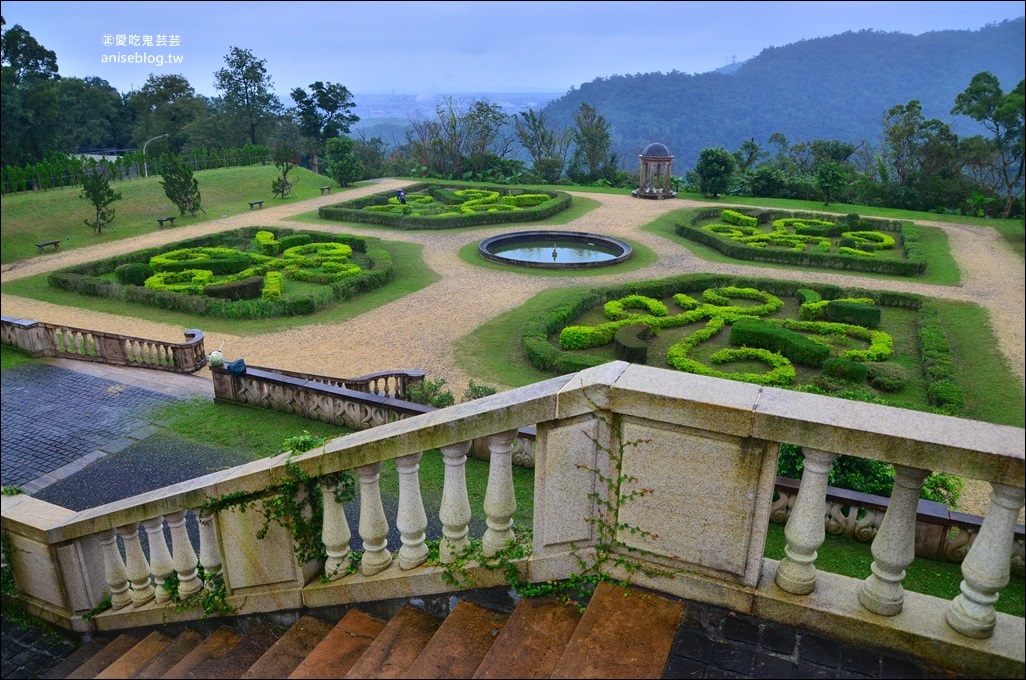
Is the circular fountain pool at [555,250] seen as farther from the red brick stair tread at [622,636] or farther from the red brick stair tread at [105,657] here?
the red brick stair tread at [622,636]

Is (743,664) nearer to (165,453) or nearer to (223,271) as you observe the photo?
(165,453)

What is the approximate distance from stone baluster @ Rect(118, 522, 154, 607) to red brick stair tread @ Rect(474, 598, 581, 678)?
3053mm

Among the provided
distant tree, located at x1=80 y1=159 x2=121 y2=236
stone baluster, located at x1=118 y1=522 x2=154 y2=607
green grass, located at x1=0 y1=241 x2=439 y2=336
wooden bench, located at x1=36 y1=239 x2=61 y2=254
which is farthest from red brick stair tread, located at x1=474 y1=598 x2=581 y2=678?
distant tree, located at x1=80 y1=159 x2=121 y2=236

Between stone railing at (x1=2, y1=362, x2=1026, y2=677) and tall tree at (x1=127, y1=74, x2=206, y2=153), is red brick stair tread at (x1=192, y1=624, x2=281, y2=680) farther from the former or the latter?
tall tree at (x1=127, y1=74, x2=206, y2=153)

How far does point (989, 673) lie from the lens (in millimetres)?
3451

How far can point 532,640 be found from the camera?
3963 millimetres

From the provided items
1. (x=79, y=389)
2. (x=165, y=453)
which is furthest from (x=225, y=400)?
(x=79, y=389)

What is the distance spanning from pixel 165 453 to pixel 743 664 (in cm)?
1001

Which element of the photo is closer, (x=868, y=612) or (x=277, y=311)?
(x=868, y=612)

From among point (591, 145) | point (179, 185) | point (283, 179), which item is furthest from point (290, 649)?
point (591, 145)

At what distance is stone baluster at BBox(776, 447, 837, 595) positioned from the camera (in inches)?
145

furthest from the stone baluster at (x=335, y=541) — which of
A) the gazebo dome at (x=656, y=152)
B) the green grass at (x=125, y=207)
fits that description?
the gazebo dome at (x=656, y=152)

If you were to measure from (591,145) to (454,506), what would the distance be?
164 ft

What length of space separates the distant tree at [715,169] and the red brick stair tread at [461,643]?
3755cm
